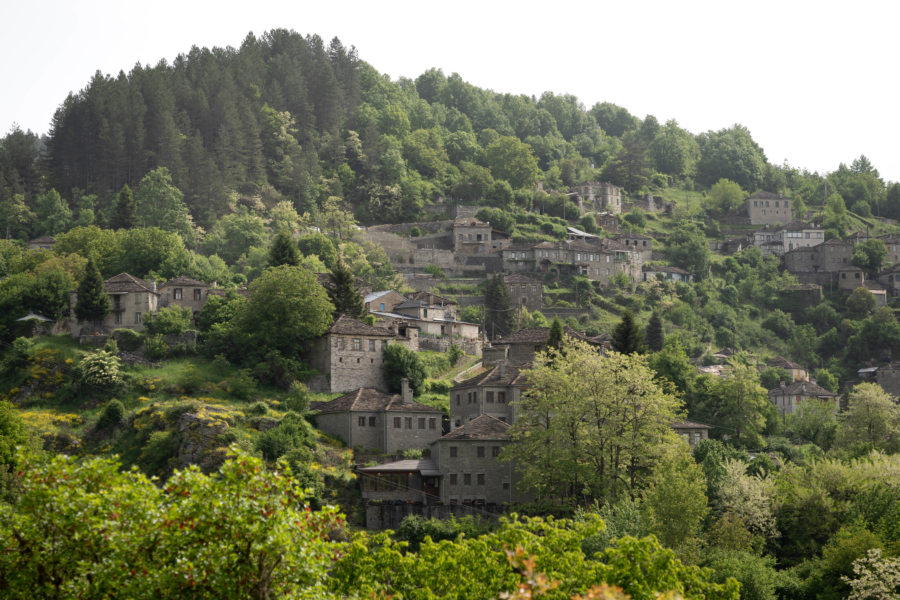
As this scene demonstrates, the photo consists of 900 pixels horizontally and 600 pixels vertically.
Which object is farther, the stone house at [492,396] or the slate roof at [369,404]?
the stone house at [492,396]

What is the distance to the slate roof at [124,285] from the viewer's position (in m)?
82.1

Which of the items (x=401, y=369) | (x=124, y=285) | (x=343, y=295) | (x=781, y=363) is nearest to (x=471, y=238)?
(x=781, y=363)

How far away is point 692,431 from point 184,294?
39.7 m

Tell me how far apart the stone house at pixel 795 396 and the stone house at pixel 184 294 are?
5140cm

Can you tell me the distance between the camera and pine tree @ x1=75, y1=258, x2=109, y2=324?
80250mm

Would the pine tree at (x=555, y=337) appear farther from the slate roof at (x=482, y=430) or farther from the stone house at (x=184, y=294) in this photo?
the stone house at (x=184, y=294)

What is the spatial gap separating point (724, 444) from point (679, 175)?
127m

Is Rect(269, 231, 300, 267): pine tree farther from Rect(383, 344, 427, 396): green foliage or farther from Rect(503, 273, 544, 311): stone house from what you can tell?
Rect(503, 273, 544, 311): stone house

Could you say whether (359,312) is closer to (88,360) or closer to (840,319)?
(88,360)

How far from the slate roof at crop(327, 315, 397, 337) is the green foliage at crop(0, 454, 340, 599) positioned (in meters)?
51.5

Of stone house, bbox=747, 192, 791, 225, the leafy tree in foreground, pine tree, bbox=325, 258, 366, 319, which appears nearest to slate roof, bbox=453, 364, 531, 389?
the leafy tree in foreground

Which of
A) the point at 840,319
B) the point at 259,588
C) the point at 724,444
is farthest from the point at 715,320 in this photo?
the point at 259,588

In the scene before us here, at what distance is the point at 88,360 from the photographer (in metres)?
72.6

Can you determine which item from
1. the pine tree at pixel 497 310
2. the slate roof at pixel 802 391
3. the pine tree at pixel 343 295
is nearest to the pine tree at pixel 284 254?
the pine tree at pixel 343 295
